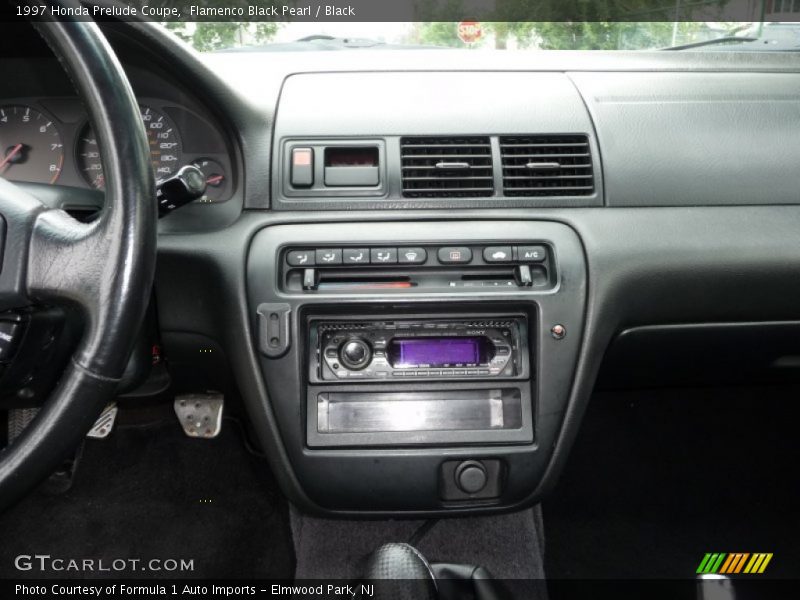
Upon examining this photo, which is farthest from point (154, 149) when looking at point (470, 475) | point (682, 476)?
point (682, 476)

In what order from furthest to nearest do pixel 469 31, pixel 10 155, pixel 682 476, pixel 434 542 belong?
pixel 682 476, pixel 434 542, pixel 469 31, pixel 10 155

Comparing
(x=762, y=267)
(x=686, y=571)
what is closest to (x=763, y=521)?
(x=686, y=571)

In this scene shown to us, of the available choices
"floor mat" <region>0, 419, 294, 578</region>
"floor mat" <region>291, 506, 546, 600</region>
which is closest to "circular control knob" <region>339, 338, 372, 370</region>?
"floor mat" <region>291, 506, 546, 600</region>

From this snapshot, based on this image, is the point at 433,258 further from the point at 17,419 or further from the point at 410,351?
the point at 17,419

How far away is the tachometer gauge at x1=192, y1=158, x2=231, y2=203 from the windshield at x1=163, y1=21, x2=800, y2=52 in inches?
11.0

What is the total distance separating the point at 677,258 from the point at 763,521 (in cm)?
97

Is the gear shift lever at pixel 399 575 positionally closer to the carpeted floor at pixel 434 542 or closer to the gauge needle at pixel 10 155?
the carpeted floor at pixel 434 542

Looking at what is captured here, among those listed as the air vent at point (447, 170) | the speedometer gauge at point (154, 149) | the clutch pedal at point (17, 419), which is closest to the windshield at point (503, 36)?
the speedometer gauge at point (154, 149)

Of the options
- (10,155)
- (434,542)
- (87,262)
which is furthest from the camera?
(434,542)

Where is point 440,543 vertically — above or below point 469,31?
below

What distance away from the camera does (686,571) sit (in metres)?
1.85

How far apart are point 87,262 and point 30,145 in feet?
2.44

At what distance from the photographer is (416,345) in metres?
1.36

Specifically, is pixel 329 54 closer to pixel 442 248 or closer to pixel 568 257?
pixel 442 248
